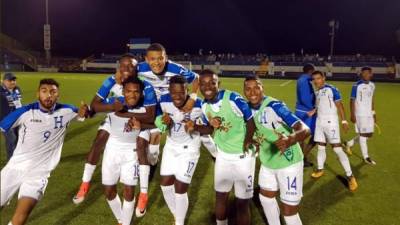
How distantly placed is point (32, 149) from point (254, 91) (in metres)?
2.91

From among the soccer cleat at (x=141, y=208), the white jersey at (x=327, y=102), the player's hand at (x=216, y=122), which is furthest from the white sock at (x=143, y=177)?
the white jersey at (x=327, y=102)

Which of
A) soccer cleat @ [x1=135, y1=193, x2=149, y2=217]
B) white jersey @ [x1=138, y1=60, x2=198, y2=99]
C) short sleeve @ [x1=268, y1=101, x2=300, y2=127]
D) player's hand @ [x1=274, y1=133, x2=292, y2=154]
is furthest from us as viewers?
white jersey @ [x1=138, y1=60, x2=198, y2=99]

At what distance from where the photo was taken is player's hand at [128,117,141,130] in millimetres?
4945

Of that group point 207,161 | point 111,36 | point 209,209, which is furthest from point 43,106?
point 111,36

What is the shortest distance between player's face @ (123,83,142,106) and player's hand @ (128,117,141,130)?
0.26 meters

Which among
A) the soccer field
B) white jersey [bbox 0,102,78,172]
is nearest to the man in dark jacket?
the soccer field

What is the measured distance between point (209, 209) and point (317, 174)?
310 centimetres

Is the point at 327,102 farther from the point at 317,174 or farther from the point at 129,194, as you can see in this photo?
the point at 129,194

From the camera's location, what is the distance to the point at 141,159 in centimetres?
575

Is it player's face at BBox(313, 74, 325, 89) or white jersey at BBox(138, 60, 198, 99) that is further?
player's face at BBox(313, 74, 325, 89)

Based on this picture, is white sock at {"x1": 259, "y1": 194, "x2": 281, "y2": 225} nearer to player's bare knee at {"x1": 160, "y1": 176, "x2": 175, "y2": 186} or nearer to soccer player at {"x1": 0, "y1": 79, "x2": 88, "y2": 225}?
player's bare knee at {"x1": 160, "y1": 176, "x2": 175, "y2": 186}

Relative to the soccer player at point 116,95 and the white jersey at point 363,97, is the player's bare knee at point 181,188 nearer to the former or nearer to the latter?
the soccer player at point 116,95

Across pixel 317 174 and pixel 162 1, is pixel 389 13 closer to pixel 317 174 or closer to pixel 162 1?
pixel 162 1

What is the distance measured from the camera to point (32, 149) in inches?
183
